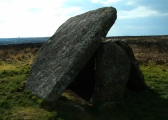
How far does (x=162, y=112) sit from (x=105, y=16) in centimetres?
470

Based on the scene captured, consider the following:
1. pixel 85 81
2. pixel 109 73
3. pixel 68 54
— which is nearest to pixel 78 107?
pixel 109 73

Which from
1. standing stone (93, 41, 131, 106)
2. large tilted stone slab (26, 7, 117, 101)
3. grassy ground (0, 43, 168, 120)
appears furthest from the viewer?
standing stone (93, 41, 131, 106)

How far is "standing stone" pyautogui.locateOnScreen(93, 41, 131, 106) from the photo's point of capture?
41.5 feet

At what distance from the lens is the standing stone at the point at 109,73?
12656 millimetres

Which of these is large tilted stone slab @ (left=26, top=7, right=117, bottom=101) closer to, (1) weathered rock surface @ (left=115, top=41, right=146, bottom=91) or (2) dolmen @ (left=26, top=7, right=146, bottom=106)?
(2) dolmen @ (left=26, top=7, right=146, bottom=106)

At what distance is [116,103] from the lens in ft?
41.2

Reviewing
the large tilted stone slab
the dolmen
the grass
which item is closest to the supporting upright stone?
the dolmen

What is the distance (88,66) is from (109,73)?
2.32 metres

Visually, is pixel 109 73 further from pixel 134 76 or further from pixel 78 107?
pixel 134 76

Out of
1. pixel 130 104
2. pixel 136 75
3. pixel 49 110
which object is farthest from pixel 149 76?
pixel 49 110

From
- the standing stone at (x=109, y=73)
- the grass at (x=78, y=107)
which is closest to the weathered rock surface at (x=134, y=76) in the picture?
the grass at (x=78, y=107)

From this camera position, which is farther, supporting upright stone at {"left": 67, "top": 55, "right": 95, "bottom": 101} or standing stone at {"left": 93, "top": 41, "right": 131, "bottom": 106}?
supporting upright stone at {"left": 67, "top": 55, "right": 95, "bottom": 101}

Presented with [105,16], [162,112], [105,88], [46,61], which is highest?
[105,16]

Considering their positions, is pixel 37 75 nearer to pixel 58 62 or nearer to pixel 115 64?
pixel 58 62
